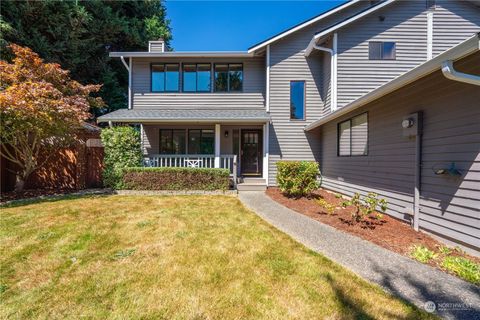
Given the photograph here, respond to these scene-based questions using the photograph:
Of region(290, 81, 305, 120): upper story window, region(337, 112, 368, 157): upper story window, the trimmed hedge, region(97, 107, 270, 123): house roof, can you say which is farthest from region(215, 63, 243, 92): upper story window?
region(337, 112, 368, 157): upper story window

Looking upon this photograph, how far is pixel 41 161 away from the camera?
9258mm

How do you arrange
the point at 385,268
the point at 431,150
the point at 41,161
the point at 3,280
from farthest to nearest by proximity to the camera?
the point at 41,161 < the point at 431,150 < the point at 385,268 < the point at 3,280

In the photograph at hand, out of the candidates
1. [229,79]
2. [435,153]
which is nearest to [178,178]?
[229,79]

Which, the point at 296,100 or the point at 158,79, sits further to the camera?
Answer: the point at 158,79

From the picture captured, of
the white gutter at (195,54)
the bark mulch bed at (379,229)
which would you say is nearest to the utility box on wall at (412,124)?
the bark mulch bed at (379,229)

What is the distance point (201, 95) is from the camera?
36.7ft

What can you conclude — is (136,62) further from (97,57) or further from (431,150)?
(431,150)

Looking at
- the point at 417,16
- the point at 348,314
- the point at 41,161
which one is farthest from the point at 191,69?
the point at 348,314

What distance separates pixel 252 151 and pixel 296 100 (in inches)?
123

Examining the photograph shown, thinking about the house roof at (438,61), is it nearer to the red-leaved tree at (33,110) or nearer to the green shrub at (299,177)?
the green shrub at (299,177)

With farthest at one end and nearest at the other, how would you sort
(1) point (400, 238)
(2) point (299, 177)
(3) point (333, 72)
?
1. (3) point (333, 72)
2. (2) point (299, 177)
3. (1) point (400, 238)

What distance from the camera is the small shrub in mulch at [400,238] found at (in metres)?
3.15

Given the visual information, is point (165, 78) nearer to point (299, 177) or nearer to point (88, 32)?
point (299, 177)

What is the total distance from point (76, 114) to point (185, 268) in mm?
6952
